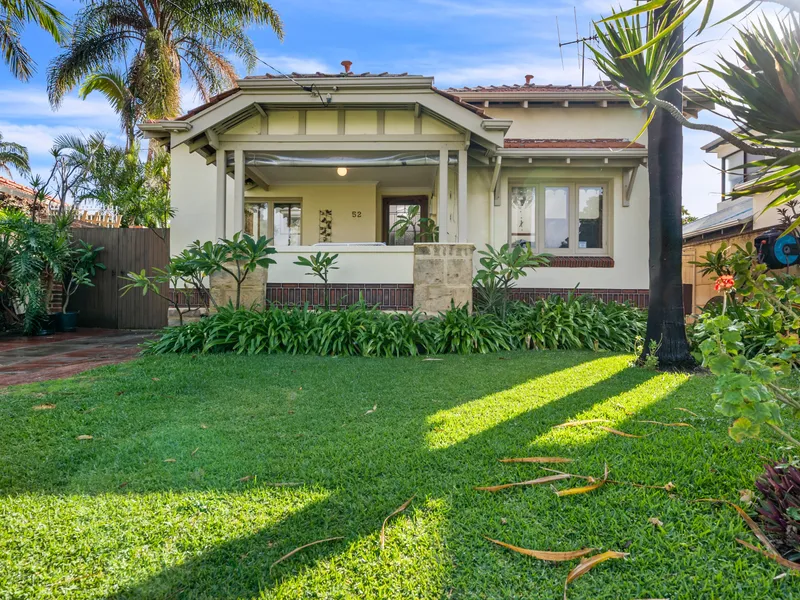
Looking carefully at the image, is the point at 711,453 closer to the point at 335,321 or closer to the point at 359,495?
the point at 359,495

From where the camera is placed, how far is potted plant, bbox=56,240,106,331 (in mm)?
9500

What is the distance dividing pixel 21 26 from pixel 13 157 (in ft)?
29.8

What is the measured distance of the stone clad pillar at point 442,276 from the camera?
23.7 ft

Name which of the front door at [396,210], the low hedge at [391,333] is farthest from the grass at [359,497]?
the front door at [396,210]

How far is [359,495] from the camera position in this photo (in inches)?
81.7

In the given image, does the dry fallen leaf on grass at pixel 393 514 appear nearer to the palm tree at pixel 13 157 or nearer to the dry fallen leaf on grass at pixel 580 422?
the dry fallen leaf on grass at pixel 580 422

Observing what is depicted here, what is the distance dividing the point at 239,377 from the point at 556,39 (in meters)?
11.8

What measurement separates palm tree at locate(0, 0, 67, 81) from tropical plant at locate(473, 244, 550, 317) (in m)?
11.1

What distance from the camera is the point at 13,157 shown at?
18.0m

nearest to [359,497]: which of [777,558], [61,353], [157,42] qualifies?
[777,558]

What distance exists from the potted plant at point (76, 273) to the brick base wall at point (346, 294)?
4758 mm

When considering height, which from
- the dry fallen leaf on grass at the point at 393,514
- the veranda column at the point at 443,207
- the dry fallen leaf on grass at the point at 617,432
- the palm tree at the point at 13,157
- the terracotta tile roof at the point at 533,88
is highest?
the palm tree at the point at 13,157

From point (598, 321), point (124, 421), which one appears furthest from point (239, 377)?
point (598, 321)

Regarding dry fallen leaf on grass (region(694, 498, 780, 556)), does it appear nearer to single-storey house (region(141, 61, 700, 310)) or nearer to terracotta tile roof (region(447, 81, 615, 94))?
single-storey house (region(141, 61, 700, 310))
